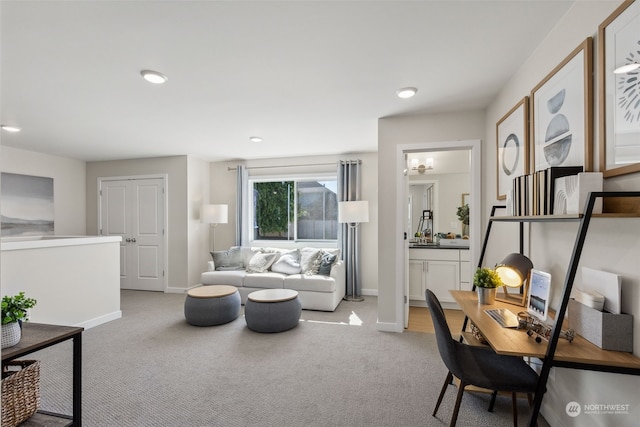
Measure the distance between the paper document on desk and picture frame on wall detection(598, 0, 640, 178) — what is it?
47cm

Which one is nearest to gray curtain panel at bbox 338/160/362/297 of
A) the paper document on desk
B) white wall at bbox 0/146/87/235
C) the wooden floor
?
the wooden floor

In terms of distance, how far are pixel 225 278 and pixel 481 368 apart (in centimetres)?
380

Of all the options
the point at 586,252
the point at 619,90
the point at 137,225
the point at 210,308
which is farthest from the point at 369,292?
the point at 619,90

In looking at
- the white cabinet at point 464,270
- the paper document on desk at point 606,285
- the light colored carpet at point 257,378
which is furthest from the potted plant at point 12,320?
the white cabinet at point 464,270

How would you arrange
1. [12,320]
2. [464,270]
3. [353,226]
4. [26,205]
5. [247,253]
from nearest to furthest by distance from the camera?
[12,320] < [464,270] < [26,205] < [353,226] < [247,253]

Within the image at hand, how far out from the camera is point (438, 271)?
4477mm

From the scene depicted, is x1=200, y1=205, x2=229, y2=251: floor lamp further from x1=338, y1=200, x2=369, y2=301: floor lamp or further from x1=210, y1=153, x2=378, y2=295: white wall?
x1=338, y1=200, x2=369, y2=301: floor lamp

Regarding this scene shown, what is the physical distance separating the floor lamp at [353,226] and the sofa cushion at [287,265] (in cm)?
83

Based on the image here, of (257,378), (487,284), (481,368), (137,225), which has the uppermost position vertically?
(137,225)

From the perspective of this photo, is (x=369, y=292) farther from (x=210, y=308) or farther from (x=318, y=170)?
(x=210, y=308)

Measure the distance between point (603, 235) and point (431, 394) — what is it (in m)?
1.57

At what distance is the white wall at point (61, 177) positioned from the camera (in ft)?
16.0

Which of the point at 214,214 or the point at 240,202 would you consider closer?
the point at 214,214

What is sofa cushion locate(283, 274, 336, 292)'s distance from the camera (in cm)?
439
